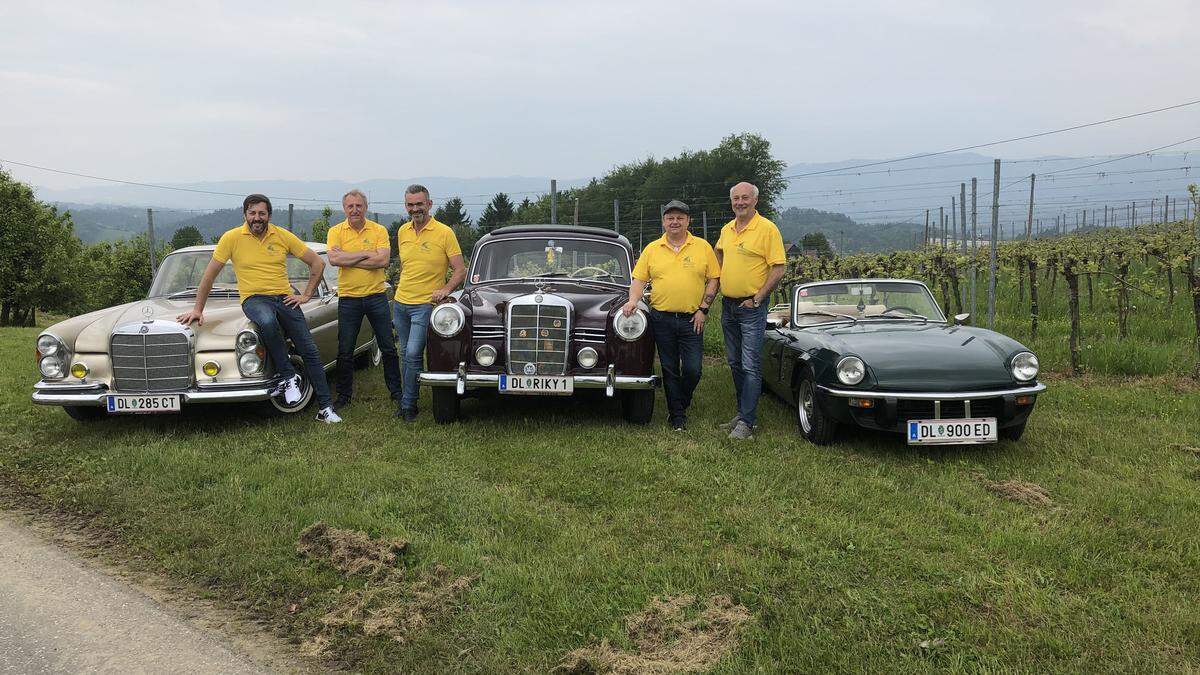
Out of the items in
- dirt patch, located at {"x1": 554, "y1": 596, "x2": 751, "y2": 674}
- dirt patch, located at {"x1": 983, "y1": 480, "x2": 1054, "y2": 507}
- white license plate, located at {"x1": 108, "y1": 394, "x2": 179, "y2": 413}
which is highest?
white license plate, located at {"x1": 108, "y1": 394, "x2": 179, "y2": 413}

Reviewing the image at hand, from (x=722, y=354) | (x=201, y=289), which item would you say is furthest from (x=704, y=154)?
(x=201, y=289)

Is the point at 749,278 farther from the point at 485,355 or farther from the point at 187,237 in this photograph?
the point at 187,237

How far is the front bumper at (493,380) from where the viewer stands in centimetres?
583

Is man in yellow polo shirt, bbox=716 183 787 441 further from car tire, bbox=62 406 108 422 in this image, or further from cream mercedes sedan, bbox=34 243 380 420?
Result: car tire, bbox=62 406 108 422

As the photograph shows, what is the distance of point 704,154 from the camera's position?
70312 mm

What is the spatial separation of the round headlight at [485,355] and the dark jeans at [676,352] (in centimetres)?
133

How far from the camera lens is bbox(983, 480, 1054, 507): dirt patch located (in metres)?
4.30

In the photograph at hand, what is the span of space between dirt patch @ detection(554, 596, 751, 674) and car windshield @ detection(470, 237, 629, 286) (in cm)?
428

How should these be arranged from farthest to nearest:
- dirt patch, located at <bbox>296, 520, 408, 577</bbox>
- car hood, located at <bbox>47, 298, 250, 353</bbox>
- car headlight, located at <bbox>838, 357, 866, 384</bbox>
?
car hood, located at <bbox>47, 298, 250, 353</bbox>
car headlight, located at <bbox>838, 357, 866, 384</bbox>
dirt patch, located at <bbox>296, 520, 408, 577</bbox>

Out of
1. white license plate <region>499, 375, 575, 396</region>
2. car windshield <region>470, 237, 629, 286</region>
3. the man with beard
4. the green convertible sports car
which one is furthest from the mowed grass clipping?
car windshield <region>470, 237, 629, 286</region>

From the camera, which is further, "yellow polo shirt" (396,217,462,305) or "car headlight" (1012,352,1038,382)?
"yellow polo shirt" (396,217,462,305)

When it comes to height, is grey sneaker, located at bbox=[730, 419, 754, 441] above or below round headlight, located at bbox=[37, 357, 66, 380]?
below

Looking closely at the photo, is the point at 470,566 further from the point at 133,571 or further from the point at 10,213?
the point at 10,213

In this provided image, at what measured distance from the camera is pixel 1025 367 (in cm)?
526
